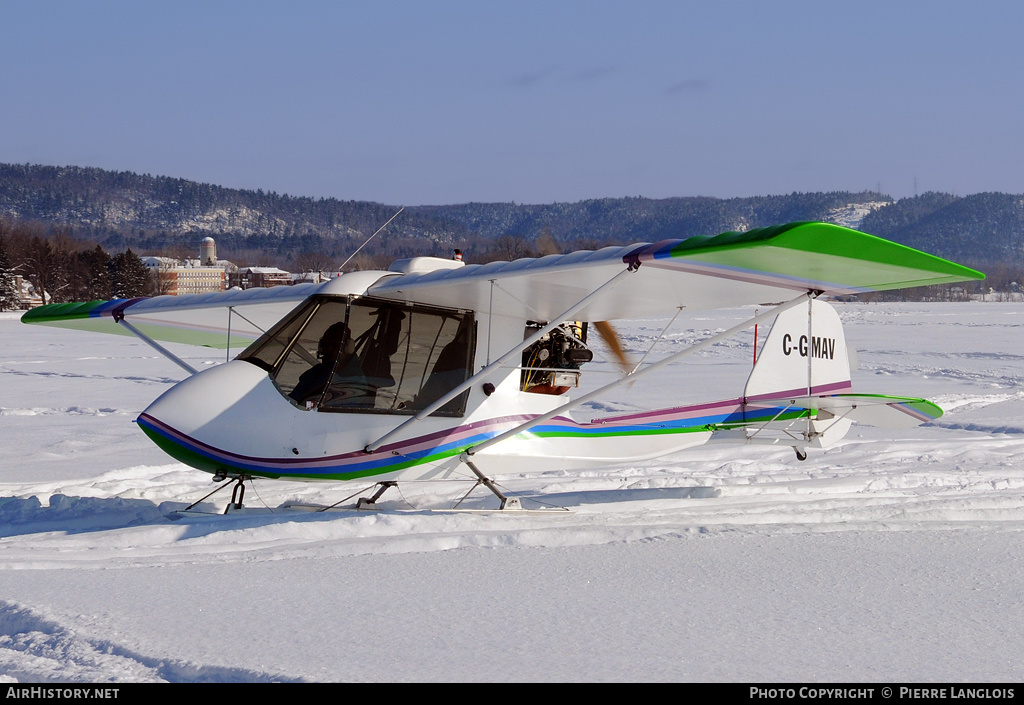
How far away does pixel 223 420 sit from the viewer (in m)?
6.30

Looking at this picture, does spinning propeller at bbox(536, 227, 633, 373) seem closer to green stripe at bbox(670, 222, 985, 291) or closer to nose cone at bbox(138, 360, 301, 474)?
green stripe at bbox(670, 222, 985, 291)

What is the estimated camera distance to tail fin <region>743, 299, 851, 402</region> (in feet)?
28.8

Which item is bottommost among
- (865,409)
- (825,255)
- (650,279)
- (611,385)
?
(865,409)

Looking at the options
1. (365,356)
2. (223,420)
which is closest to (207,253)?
(365,356)

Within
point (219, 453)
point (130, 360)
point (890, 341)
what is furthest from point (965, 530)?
point (890, 341)

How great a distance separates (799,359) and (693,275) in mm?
3221

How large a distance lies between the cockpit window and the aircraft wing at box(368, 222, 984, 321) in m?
0.21

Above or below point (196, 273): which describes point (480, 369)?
above

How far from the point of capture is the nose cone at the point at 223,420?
621cm

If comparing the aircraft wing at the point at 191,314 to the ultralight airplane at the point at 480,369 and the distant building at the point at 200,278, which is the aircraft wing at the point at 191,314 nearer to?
the ultralight airplane at the point at 480,369

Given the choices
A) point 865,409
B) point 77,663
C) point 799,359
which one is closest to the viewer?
point 77,663

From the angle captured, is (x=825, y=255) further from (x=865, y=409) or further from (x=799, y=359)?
(x=799, y=359)

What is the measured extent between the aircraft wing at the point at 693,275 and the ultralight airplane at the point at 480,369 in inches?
0.7
